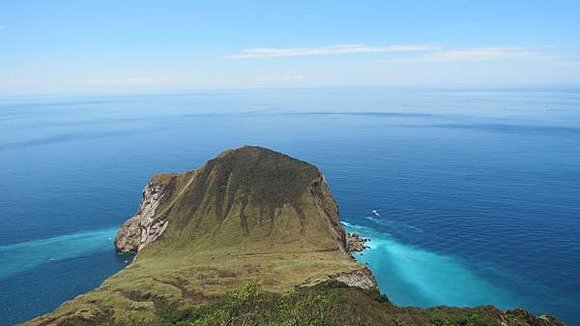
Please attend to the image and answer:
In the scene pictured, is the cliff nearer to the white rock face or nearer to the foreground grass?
the foreground grass

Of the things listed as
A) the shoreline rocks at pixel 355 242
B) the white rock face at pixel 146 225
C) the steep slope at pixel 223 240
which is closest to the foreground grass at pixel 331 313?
the steep slope at pixel 223 240

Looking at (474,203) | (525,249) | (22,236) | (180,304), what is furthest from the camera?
(474,203)

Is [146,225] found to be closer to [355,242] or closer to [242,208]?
[242,208]

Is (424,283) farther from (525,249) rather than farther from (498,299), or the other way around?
(525,249)

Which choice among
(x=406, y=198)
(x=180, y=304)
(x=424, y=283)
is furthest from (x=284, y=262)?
(x=406, y=198)

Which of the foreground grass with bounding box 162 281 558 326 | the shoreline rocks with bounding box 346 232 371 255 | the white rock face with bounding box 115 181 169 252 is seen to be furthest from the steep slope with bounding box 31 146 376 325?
the foreground grass with bounding box 162 281 558 326
